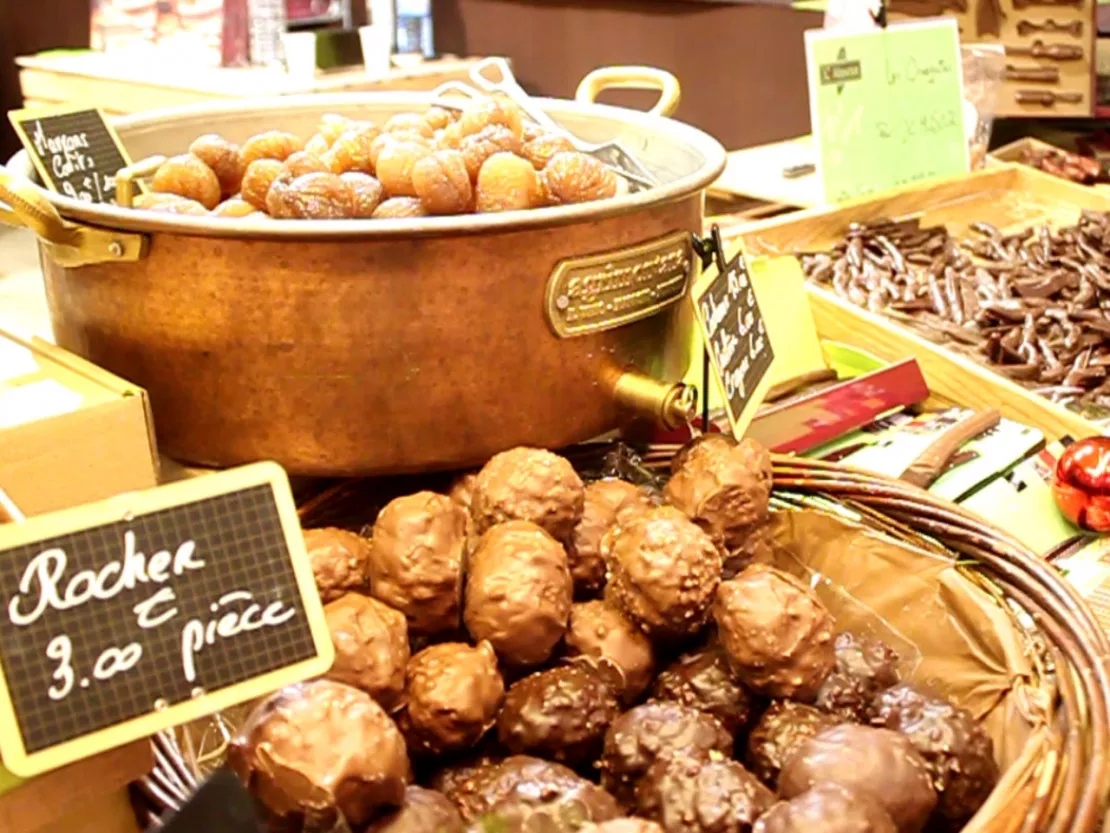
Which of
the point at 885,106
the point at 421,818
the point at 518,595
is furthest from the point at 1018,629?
the point at 885,106

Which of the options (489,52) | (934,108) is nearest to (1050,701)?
(934,108)

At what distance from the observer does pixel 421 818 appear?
0.88m

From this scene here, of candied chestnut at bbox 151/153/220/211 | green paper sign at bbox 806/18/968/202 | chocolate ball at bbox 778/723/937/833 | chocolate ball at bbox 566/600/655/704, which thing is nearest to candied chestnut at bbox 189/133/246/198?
candied chestnut at bbox 151/153/220/211

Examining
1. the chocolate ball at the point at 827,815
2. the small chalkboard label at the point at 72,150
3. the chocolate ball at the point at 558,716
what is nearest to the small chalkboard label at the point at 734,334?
the chocolate ball at the point at 558,716

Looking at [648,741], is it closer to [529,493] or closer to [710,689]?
[710,689]

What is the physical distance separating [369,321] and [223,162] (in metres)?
0.44

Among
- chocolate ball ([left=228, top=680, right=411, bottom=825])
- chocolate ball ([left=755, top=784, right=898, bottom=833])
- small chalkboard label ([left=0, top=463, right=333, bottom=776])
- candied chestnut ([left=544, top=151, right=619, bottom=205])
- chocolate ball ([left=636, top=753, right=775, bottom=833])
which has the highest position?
candied chestnut ([left=544, top=151, right=619, bottom=205])

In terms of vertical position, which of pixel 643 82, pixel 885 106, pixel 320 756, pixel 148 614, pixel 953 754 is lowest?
pixel 953 754

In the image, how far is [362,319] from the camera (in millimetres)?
1152

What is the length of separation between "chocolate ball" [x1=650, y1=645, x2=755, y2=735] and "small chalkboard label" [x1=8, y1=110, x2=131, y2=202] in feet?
3.04

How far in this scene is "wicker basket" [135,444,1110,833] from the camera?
2.92 feet

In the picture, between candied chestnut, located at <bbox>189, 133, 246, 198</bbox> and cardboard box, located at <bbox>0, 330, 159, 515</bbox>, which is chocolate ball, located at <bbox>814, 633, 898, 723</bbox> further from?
candied chestnut, located at <bbox>189, 133, 246, 198</bbox>

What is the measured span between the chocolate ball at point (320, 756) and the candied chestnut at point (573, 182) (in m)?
0.66

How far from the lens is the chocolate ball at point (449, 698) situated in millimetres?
997
